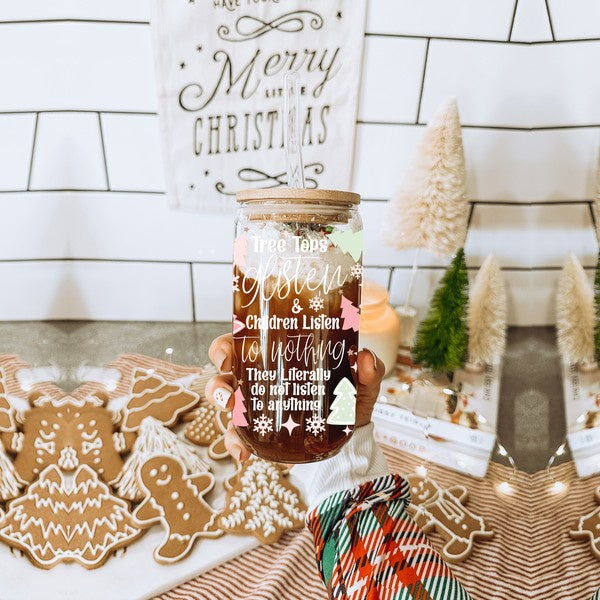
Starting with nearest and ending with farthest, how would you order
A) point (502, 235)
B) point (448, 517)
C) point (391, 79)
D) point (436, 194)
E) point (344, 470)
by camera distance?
point (344, 470) < point (448, 517) < point (436, 194) < point (391, 79) < point (502, 235)

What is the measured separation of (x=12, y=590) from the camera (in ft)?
1.84

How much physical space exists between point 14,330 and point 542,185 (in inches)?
41.9

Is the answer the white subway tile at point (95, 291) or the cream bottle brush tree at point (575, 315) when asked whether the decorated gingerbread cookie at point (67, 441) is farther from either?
the cream bottle brush tree at point (575, 315)

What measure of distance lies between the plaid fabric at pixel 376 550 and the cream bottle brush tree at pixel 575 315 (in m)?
0.59

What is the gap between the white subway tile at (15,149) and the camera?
100 centimetres

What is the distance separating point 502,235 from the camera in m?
1.07

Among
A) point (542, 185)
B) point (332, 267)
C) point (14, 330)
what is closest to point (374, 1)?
point (542, 185)

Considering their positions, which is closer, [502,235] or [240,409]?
[240,409]

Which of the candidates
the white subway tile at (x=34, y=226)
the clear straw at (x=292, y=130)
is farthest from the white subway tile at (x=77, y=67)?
the clear straw at (x=292, y=130)

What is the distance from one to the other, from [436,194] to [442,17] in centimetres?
32

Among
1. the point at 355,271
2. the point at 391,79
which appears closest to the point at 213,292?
the point at 391,79

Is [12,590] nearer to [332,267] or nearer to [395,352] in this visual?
[332,267]

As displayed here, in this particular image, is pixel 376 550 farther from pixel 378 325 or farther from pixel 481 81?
pixel 481 81

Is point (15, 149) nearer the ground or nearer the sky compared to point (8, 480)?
nearer the sky
